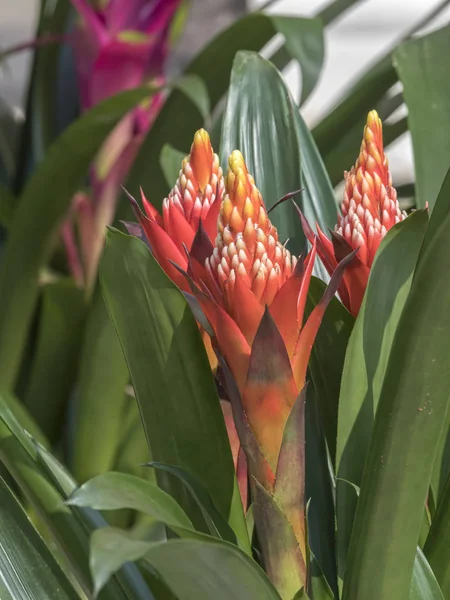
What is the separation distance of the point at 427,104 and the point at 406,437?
262 millimetres

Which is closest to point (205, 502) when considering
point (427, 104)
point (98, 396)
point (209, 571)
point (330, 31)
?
point (209, 571)

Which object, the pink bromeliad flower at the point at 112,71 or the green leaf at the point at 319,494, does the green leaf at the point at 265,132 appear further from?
the pink bromeliad flower at the point at 112,71

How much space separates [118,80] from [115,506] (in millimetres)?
680

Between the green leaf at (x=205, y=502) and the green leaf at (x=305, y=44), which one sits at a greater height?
the green leaf at (x=305, y=44)

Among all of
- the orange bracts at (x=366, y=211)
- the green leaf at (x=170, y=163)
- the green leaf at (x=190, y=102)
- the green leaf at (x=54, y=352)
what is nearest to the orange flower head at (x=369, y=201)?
the orange bracts at (x=366, y=211)

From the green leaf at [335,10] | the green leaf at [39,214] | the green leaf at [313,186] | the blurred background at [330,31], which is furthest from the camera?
the blurred background at [330,31]

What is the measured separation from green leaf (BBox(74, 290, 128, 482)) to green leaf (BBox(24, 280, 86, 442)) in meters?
0.11

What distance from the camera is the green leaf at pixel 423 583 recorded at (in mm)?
250

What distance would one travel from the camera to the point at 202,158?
9.7 inches

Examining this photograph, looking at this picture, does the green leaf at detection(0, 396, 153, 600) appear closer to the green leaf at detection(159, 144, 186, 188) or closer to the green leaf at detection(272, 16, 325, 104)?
the green leaf at detection(159, 144, 186, 188)

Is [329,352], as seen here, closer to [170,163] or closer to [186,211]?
[186,211]

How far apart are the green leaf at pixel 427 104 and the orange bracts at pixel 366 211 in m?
0.14

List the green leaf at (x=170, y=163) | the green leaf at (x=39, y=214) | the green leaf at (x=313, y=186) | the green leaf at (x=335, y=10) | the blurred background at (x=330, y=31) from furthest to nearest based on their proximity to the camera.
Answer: the blurred background at (x=330, y=31)
the green leaf at (x=335, y=10)
the green leaf at (x=39, y=214)
the green leaf at (x=170, y=163)
the green leaf at (x=313, y=186)

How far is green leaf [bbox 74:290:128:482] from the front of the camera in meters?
0.62
